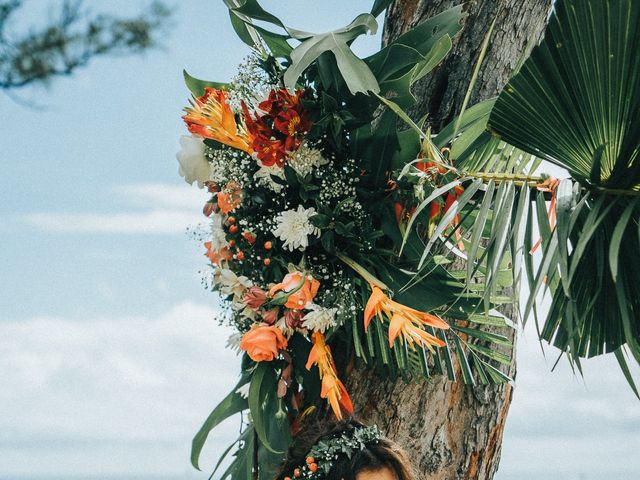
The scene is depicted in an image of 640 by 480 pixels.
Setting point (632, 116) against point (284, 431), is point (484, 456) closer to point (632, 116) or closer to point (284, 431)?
point (284, 431)

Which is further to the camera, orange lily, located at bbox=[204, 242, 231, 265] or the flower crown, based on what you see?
orange lily, located at bbox=[204, 242, 231, 265]

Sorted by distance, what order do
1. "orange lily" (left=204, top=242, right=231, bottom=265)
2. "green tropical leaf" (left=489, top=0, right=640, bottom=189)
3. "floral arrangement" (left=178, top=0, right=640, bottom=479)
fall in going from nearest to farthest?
1. "green tropical leaf" (left=489, top=0, right=640, bottom=189)
2. "floral arrangement" (left=178, top=0, right=640, bottom=479)
3. "orange lily" (left=204, top=242, right=231, bottom=265)

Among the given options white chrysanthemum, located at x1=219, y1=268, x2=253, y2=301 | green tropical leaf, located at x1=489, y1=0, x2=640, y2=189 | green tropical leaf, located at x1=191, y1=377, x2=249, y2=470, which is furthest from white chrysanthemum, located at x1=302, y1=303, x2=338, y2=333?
green tropical leaf, located at x1=489, y1=0, x2=640, y2=189

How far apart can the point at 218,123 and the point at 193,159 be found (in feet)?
0.59

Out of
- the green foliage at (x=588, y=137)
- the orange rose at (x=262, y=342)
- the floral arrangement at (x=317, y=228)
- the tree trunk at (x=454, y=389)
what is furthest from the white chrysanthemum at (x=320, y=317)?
the green foliage at (x=588, y=137)

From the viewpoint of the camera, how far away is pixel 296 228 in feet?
8.24

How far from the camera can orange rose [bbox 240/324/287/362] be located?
247 cm

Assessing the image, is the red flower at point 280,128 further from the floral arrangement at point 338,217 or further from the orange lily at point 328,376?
the orange lily at point 328,376

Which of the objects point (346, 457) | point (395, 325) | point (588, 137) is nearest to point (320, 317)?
point (395, 325)

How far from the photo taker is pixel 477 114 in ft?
8.59

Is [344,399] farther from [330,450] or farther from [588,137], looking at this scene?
[588,137]

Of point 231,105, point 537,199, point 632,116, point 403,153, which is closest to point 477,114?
point 403,153

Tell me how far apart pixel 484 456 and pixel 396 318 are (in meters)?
0.94

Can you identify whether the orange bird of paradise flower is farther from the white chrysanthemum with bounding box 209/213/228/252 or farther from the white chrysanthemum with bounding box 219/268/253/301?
the white chrysanthemum with bounding box 209/213/228/252
